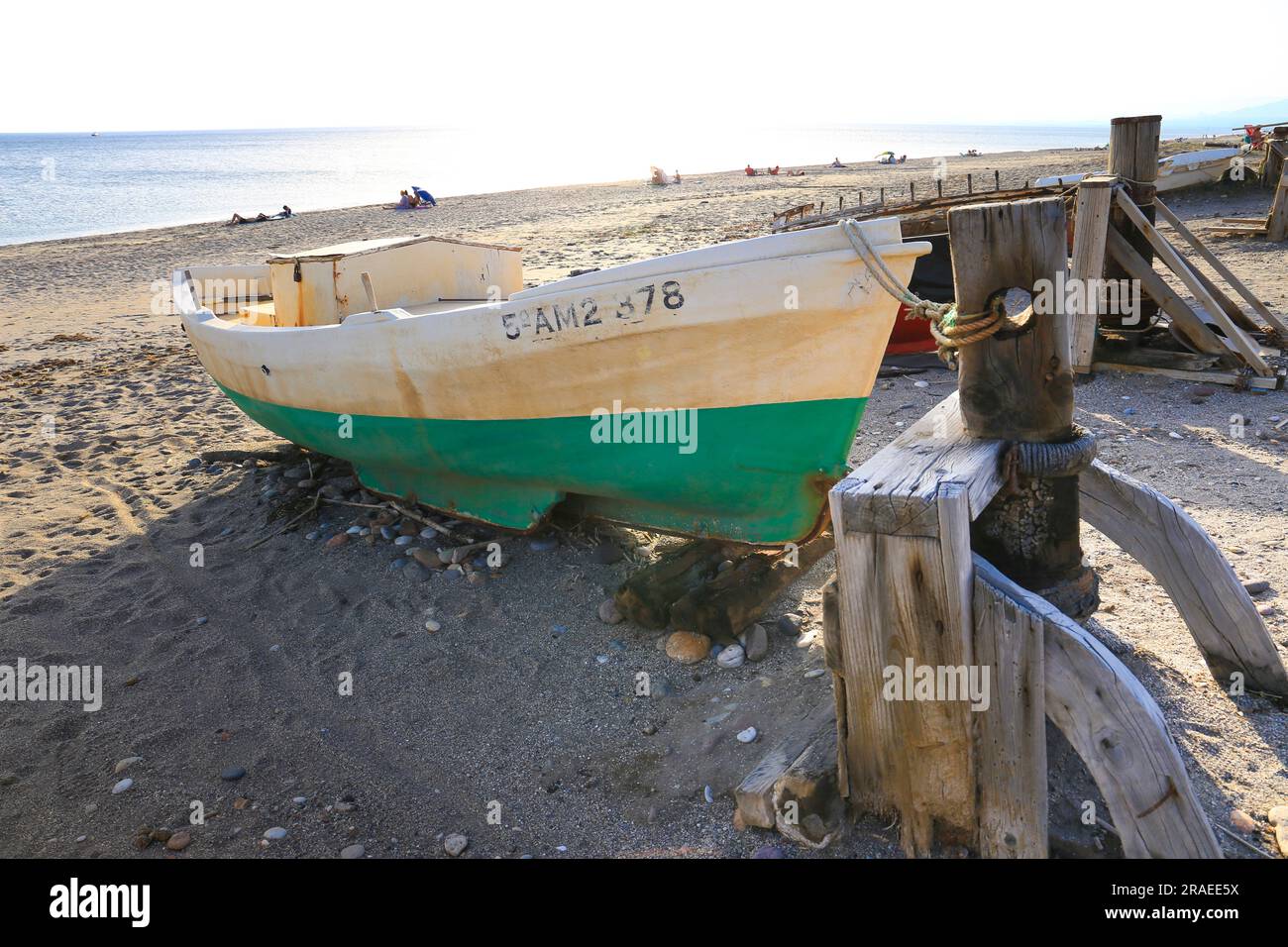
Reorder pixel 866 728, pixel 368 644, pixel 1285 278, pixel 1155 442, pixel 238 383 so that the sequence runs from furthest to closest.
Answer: pixel 1285 278 < pixel 238 383 < pixel 1155 442 < pixel 368 644 < pixel 866 728

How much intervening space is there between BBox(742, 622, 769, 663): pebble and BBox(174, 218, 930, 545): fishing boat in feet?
1.59

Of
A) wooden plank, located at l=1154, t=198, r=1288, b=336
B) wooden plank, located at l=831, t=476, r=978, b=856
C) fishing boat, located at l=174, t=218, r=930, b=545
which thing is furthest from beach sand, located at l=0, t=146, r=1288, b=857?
wooden plank, located at l=1154, t=198, r=1288, b=336

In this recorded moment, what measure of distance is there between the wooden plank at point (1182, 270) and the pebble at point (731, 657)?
184 inches

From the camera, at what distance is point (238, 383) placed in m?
6.24

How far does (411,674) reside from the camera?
4090mm

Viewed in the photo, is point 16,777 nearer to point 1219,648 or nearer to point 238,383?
point 238,383

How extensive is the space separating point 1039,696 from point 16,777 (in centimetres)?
372

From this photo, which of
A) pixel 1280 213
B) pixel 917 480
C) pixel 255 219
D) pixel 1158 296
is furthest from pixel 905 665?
pixel 255 219

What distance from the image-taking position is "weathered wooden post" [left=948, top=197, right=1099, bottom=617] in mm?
2605

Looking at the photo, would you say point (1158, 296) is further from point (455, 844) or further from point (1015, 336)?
point (455, 844)

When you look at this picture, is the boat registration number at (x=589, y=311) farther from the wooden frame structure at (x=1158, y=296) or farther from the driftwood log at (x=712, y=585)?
the wooden frame structure at (x=1158, y=296)

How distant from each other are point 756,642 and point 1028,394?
1659mm

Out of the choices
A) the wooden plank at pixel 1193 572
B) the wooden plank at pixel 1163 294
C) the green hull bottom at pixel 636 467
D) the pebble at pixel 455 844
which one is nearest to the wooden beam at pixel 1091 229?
the wooden plank at pixel 1163 294
